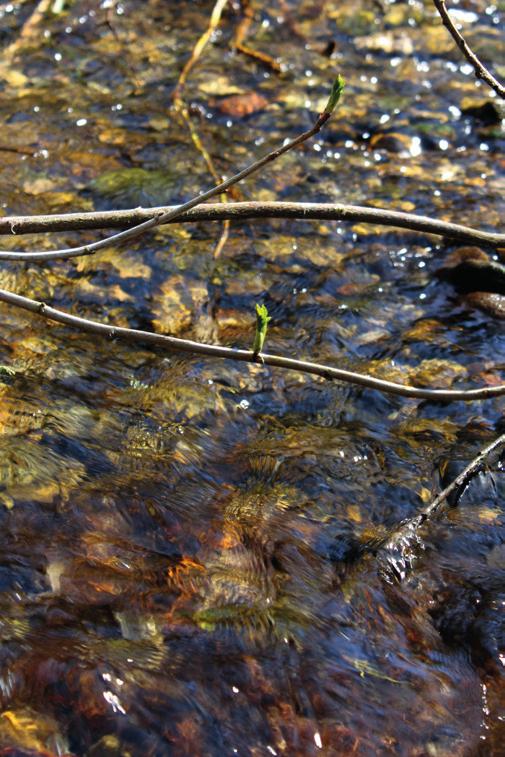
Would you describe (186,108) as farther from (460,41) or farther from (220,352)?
(220,352)

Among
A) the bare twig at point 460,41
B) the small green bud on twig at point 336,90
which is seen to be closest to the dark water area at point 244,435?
the bare twig at point 460,41

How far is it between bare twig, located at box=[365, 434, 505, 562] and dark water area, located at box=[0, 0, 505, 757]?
0.06 meters

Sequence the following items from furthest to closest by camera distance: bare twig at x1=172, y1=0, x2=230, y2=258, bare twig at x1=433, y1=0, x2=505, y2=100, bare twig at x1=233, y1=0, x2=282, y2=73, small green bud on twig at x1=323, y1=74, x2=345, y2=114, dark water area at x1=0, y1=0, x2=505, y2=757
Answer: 1. bare twig at x1=233, y1=0, x2=282, y2=73
2. bare twig at x1=172, y1=0, x2=230, y2=258
3. bare twig at x1=433, y1=0, x2=505, y2=100
4. dark water area at x1=0, y1=0, x2=505, y2=757
5. small green bud on twig at x1=323, y1=74, x2=345, y2=114

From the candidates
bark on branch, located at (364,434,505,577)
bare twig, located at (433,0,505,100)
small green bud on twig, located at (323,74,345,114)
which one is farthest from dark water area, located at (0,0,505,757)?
A: small green bud on twig, located at (323,74,345,114)

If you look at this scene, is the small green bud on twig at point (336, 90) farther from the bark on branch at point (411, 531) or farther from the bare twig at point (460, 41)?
the bark on branch at point (411, 531)

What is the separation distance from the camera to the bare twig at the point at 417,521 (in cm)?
304

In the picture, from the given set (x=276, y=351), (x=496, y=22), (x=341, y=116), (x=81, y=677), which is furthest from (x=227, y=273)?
(x=496, y=22)

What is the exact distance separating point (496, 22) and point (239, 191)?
3380mm

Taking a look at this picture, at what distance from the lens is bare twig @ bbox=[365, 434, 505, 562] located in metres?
3.04

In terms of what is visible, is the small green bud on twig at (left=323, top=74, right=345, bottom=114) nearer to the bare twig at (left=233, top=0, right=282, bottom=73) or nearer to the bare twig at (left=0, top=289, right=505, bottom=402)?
the bare twig at (left=0, top=289, right=505, bottom=402)

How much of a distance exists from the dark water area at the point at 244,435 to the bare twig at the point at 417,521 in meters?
0.06

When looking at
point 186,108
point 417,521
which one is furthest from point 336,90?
point 186,108

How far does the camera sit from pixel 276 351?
13.2 ft

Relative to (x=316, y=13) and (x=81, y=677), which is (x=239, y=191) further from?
(x=81, y=677)
